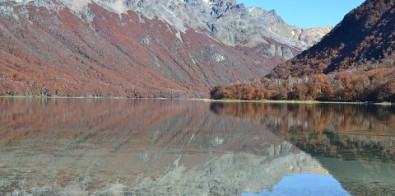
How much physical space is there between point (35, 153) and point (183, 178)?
1075 centimetres

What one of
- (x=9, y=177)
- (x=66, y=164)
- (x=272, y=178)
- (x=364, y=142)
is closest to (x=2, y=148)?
(x=66, y=164)

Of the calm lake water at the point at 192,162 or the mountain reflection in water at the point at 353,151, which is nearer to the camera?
the calm lake water at the point at 192,162

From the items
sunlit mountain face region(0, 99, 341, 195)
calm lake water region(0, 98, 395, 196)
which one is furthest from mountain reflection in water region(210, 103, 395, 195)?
sunlit mountain face region(0, 99, 341, 195)

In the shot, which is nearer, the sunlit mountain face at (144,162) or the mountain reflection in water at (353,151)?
the sunlit mountain face at (144,162)

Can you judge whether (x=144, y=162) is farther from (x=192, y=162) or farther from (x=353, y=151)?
(x=353, y=151)

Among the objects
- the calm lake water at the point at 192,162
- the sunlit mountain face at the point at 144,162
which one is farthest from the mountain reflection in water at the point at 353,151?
the sunlit mountain face at the point at 144,162

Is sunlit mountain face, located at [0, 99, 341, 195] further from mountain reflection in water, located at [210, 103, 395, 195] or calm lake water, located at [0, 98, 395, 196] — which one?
mountain reflection in water, located at [210, 103, 395, 195]

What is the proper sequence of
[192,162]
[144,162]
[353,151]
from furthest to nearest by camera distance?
[353,151] < [192,162] < [144,162]

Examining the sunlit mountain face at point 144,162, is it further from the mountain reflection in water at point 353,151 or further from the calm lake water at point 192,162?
the mountain reflection in water at point 353,151

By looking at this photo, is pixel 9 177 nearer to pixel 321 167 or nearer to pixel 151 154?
pixel 151 154

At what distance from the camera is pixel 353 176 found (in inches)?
1043

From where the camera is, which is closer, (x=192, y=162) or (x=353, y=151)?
(x=192, y=162)

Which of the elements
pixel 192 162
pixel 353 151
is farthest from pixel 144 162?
pixel 353 151

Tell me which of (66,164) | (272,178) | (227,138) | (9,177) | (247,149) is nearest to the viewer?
(9,177)
